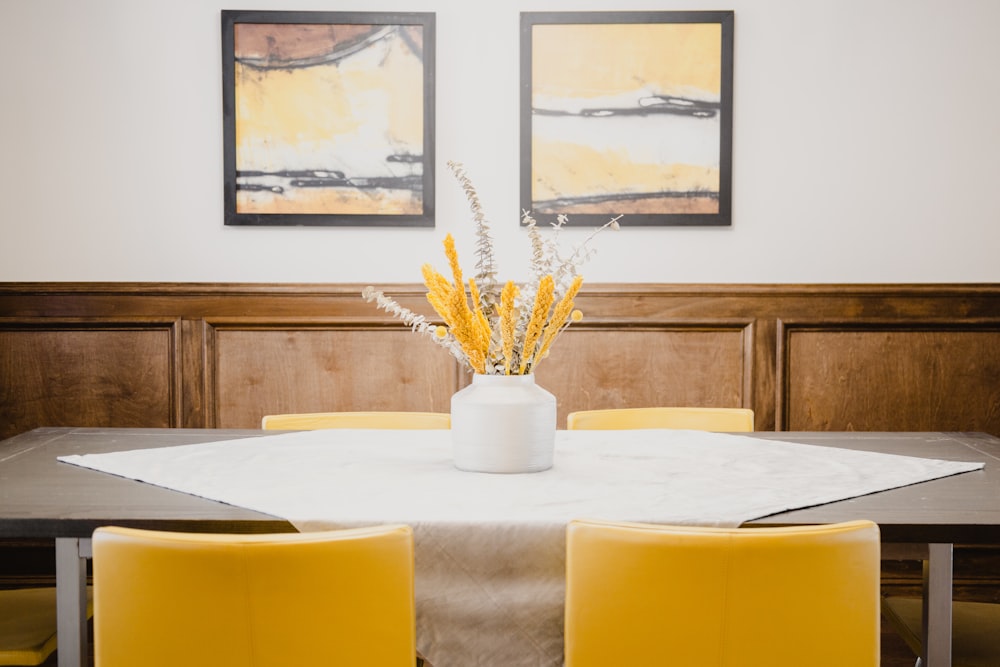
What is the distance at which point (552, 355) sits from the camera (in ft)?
9.34

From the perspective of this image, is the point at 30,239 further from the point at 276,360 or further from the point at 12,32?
the point at 276,360

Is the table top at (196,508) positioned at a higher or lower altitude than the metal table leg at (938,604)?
higher

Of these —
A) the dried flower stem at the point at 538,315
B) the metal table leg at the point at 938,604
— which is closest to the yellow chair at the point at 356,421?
the dried flower stem at the point at 538,315

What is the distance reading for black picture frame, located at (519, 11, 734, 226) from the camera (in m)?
2.81

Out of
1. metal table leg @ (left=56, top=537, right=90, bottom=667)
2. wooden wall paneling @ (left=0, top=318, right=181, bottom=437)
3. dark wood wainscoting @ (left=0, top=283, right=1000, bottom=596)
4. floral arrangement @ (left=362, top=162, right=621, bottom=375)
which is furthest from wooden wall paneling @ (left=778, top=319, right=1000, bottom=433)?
metal table leg @ (left=56, top=537, right=90, bottom=667)

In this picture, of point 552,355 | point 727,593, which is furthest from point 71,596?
point 552,355

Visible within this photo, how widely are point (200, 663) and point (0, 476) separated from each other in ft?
2.48

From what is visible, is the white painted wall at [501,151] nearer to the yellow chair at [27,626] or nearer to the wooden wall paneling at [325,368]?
the wooden wall paneling at [325,368]

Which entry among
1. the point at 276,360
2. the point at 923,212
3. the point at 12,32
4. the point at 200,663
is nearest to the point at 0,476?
the point at 200,663

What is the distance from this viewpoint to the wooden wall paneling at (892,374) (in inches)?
111

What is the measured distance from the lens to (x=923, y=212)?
9.37ft

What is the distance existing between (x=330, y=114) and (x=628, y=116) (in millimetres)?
1077

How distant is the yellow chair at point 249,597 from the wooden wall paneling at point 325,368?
1987 millimetres

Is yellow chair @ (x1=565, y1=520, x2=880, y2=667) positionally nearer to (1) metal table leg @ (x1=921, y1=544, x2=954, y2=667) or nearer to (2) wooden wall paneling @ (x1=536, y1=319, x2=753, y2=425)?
(1) metal table leg @ (x1=921, y1=544, x2=954, y2=667)
